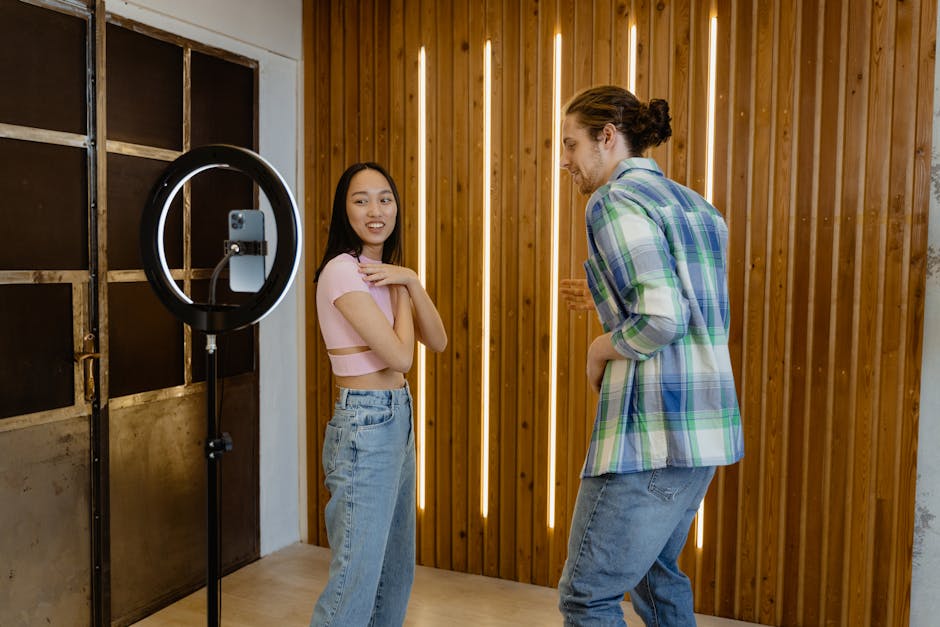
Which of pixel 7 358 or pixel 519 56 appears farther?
pixel 519 56

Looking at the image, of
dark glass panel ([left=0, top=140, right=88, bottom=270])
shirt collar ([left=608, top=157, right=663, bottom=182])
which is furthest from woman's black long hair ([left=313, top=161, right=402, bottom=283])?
dark glass panel ([left=0, top=140, right=88, bottom=270])

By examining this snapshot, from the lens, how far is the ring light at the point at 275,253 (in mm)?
1562

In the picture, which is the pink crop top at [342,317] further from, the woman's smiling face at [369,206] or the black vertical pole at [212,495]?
the black vertical pole at [212,495]

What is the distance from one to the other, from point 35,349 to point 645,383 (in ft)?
6.17

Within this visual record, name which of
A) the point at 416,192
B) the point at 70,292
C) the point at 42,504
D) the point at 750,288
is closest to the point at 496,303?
the point at 416,192

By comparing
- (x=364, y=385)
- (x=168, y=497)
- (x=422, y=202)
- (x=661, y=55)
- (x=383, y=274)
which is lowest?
(x=168, y=497)

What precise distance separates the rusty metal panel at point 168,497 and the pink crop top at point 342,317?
3.89 feet

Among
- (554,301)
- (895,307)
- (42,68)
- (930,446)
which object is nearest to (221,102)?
(42,68)

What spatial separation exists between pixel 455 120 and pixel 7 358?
72.6 inches

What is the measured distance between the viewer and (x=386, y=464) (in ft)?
6.57

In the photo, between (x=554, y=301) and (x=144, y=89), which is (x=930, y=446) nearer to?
(x=554, y=301)

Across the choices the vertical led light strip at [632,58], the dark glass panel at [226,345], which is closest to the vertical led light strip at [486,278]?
the vertical led light strip at [632,58]

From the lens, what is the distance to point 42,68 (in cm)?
245

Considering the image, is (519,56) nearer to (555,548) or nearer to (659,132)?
(659,132)
